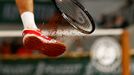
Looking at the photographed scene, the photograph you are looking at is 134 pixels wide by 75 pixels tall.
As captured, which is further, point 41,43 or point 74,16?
point 74,16

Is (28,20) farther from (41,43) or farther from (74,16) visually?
(74,16)

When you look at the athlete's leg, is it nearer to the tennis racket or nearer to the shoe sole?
the shoe sole

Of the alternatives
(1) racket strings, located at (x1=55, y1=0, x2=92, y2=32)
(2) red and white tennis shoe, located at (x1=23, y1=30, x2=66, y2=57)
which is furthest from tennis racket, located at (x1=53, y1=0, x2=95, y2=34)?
(2) red and white tennis shoe, located at (x1=23, y1=30, x2=66, y2=57)

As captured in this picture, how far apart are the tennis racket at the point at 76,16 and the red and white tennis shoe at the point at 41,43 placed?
19 cm

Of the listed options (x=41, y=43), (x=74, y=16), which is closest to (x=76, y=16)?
(x=74, y=16)

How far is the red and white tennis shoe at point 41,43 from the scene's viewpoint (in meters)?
4.23

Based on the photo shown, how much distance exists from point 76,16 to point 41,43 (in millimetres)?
354

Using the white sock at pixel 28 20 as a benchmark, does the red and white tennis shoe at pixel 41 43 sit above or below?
below

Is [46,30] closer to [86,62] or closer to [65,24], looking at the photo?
[65,24]

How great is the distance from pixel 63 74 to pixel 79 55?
289 mm

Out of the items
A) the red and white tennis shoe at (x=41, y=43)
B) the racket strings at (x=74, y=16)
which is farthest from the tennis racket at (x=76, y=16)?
the red and white tennis shoe at (x=41, y=43)

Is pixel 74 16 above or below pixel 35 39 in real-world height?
above

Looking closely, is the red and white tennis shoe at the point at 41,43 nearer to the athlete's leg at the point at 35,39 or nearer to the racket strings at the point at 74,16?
the athlete's leg at the point at 35,39

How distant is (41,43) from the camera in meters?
4.26
